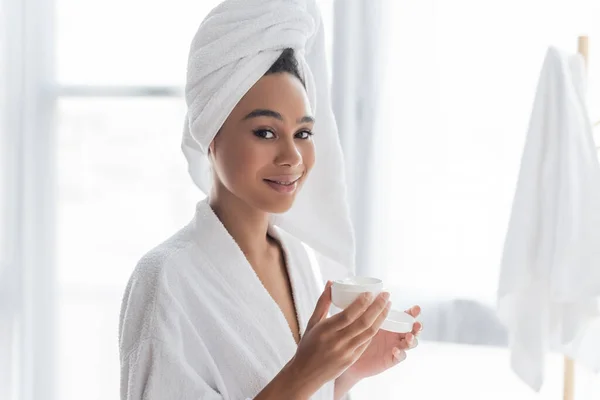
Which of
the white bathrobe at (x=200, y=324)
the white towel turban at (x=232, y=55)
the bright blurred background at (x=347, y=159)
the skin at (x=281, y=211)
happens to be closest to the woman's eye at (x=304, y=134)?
the skin at (x=281, y=211)

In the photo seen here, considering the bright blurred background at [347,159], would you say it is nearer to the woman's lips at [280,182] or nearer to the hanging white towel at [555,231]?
the hanging white towel at [555,231]

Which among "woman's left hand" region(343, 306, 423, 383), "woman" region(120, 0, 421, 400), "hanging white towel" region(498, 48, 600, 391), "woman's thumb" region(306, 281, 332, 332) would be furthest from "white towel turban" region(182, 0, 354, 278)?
"hanging white towel" region(498, 48, 600, 391)

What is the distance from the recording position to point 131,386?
3.74ft

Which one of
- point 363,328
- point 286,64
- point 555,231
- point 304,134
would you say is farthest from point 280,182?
point 555,231

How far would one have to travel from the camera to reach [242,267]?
4.24ft

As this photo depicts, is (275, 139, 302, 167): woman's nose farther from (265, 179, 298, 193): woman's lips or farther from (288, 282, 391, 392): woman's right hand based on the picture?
(288, 282, 391, 392): woman's right hand

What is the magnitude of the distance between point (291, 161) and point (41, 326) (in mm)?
1802

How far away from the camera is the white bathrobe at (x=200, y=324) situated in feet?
3.69

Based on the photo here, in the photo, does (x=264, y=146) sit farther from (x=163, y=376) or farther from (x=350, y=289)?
(x=163, y=376)

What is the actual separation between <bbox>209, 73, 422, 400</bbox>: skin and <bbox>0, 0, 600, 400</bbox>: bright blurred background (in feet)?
2.70

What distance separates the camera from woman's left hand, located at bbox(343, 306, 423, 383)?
1359 millimetres

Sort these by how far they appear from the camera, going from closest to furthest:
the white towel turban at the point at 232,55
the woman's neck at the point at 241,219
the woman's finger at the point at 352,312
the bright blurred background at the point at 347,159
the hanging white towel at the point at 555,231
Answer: the woman's finger at the point at 352,312
the white towel turban at the point at 232,55
the woman's neck at the point at 241,219
the hanging white towel at the point at 555,231
the bright blurred background at the point at 347,159

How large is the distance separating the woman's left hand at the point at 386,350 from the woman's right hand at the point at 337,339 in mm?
303

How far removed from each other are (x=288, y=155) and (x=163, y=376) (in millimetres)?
438
